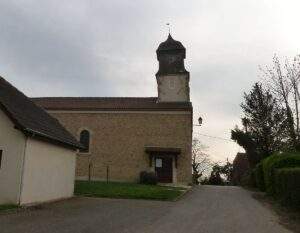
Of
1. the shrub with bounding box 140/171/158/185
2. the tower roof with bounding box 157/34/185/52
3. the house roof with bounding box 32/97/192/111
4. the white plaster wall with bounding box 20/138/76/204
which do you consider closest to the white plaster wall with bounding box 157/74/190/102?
the house roof with bounding box 32/97/192/111

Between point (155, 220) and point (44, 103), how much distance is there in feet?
93.2

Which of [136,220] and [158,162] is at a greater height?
[158,162]

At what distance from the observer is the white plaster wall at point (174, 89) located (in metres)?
37.6

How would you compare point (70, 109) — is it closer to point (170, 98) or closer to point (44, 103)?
point (44, 103)

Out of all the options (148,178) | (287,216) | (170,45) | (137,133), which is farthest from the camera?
(170,45)

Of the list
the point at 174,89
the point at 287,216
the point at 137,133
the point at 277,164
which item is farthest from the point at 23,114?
the point at 174,89

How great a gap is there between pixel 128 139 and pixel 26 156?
66.4 feet

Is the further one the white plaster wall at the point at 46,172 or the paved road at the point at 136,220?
the white plaster wall at the point at 46,172

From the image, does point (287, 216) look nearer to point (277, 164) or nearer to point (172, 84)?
point (277, 164)

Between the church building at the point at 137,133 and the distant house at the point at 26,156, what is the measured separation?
15610 millimetres

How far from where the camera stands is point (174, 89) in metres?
37.7

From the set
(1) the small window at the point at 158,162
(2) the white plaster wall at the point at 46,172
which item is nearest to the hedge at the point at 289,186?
(2) the white plaster wall at the point at 46,172

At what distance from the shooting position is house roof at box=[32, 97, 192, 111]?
3531 centimetres

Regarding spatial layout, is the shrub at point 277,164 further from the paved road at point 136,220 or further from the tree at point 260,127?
the tree at point 260,127
